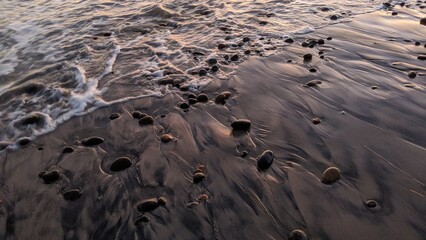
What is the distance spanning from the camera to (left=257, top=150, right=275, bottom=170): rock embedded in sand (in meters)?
3.78

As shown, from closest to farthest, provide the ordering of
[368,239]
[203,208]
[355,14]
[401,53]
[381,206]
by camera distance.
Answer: [368,239], [381,206], [203,208], [401,53], [355,14]

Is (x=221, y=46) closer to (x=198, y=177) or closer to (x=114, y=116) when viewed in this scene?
(x=114, y=116)

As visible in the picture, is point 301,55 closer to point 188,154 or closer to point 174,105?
point 174,105

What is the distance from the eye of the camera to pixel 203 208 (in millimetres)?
3385

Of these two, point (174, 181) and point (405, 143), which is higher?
point (405, 143)

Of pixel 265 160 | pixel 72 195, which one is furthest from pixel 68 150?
pixel 265 160

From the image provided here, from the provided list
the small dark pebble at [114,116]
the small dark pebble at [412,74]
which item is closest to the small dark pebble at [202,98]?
the small dark pebble at [114,116]

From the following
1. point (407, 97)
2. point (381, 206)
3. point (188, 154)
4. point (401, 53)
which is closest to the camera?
point (381, 206)

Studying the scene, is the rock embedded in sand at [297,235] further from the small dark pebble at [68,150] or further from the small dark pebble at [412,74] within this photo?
the small dark pebble at [412,74]

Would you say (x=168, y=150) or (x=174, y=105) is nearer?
(x=168, y=150)

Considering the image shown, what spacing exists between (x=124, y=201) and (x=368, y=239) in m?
2.45

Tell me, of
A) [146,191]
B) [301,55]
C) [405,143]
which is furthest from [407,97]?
[146,191]

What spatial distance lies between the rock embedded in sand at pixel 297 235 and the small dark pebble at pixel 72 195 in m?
2.35

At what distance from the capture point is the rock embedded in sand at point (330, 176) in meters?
3.46
